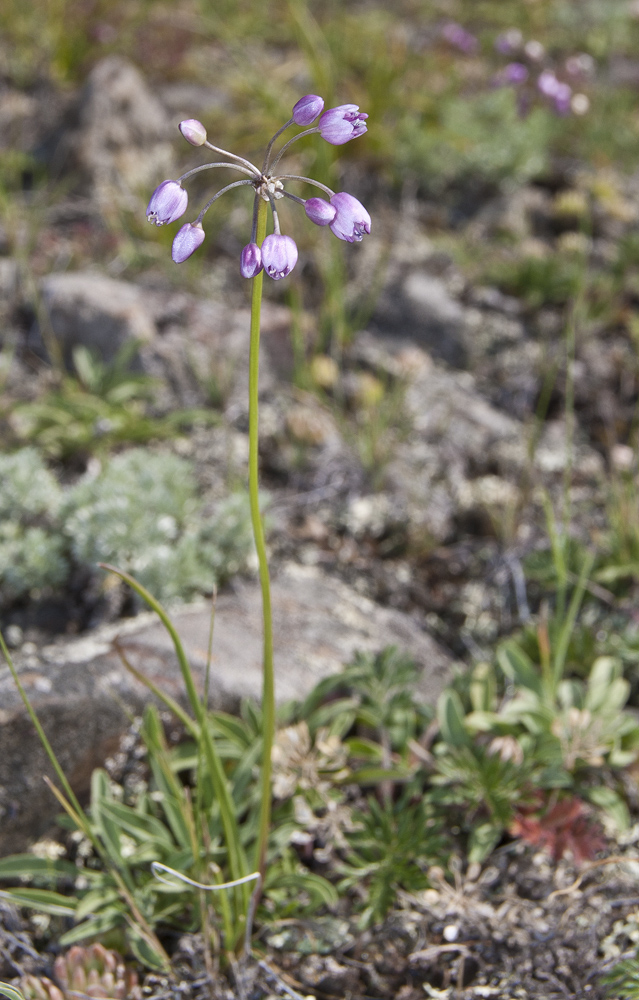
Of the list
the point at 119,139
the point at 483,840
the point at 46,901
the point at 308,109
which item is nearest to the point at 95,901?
the point at 46,901

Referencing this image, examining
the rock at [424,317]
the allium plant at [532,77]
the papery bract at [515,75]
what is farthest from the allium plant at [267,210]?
the rock at [424,317]

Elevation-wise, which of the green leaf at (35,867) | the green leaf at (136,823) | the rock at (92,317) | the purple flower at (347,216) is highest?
the purple flower at (347,216)

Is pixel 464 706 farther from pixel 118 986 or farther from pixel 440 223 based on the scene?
pixel 440 223

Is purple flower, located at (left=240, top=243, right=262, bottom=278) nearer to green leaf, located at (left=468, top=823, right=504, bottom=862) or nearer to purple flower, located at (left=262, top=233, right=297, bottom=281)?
purple flower, located at (left=262, top=233, right=297, bottom=281)

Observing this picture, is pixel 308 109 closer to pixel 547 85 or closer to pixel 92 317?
pixel 547 85

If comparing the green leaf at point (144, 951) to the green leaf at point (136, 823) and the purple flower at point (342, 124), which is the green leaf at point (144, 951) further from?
the purple flower at point (342, 124)

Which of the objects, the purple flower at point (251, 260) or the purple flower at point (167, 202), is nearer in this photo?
the purple flower at point (251, 260)
